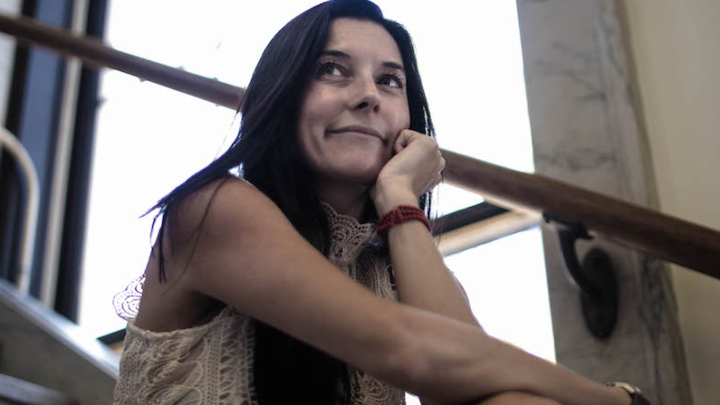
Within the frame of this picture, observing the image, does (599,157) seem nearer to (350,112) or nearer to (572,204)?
(572,204)

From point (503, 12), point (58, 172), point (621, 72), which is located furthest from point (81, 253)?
point (621, 72)

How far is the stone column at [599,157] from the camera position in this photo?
212cm

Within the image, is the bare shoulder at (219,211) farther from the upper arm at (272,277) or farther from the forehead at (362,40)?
the forehead at (362,40)

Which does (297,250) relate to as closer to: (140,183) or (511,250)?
(511,250)

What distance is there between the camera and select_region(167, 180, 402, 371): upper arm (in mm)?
1343

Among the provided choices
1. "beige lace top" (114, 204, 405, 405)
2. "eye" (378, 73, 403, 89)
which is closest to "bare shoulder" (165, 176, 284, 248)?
"beige lace top" (114, 204, 405, 405)

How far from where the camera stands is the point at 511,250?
2.85 m

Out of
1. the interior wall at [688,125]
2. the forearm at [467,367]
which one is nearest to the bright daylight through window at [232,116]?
the interior wall at [688,125]

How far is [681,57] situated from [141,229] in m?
2.61

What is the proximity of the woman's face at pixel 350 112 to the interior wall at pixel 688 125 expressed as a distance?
84 centimetres

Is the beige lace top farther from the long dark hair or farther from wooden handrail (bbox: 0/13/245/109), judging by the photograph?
wooden handrail (bbox: 0/13/245/109)

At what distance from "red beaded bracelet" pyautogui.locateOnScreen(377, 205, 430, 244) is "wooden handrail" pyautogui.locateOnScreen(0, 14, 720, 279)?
18.1 inches

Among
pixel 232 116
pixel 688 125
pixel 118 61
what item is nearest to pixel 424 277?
pixel 688 125

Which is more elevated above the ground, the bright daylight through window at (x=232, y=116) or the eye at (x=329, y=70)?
the bright daylight through window at (x=232, y=116)
